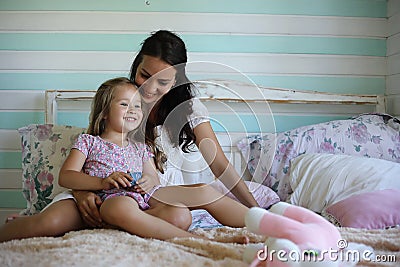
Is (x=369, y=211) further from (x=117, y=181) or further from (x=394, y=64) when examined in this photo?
(x=394, y=64)

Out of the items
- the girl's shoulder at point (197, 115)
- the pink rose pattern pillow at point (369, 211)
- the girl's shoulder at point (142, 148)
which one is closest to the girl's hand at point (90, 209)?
the girl's shoulder at point (142, 148)

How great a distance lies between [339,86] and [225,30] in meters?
0.61

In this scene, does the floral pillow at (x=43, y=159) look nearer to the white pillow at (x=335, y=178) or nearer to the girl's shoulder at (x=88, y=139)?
the girl's shoulder at (x=88, y=139)

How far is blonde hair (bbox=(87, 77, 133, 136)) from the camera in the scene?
1661 millimetres

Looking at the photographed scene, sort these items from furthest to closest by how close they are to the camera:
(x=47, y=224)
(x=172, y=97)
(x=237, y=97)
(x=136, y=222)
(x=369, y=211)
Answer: (x=237, y=97)
(x=172, y=97)
(x=369, y=211)
(x=47, y=224)
(x=136, y=222)

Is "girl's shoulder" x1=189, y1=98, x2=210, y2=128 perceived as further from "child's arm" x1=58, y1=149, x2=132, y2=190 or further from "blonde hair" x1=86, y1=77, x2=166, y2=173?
"child's arm" x1=58, y1=149, x2=132, y2=190

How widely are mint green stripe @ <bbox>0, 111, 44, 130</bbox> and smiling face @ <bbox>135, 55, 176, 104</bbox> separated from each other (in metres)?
0.81

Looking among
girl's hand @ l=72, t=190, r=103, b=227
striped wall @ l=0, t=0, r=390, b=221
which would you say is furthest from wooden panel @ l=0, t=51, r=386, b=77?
girl's hand @ l=72, t=190, r=103, b=227

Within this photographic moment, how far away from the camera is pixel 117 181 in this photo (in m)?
1.41

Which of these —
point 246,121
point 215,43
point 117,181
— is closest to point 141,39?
point 215,43

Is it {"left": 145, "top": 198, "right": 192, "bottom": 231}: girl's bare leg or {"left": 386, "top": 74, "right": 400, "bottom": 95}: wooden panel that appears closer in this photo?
{"left": 145, "top": 198, "right": 192, "bottom": 231}: girl's bare leg

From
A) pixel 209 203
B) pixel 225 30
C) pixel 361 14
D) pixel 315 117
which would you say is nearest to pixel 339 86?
pixel 315 117

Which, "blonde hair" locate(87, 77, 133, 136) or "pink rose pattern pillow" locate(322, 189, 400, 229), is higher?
"blonde hair" locate(87, 77, 133, 136)

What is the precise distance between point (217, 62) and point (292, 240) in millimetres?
1522
